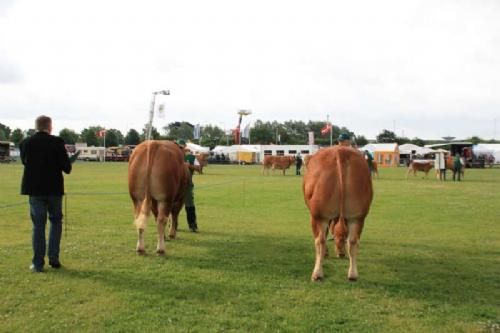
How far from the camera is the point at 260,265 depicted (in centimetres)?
796

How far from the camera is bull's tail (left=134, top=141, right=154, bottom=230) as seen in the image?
8445 mm

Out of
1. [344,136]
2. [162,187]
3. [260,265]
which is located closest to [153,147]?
[162,187]

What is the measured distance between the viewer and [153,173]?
28.5ft

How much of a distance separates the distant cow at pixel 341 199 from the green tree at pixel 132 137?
12999cm

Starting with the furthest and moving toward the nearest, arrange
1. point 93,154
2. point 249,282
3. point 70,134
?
point 70,134
point 93,154
point 249,282

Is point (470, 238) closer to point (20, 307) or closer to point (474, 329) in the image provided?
point (474, 329)

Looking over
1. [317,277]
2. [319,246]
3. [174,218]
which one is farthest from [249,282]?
[174,218]

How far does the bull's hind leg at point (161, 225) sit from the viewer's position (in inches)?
342

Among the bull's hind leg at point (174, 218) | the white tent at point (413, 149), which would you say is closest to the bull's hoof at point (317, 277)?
the bull's hind leg at point (174, 218)

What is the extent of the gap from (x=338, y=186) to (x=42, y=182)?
4.36 metres

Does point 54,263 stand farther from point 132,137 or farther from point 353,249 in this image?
point 132,137

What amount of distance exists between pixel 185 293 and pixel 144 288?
61cm

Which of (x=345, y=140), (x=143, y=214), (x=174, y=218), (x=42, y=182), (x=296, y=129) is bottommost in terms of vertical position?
(x=174, y=218)

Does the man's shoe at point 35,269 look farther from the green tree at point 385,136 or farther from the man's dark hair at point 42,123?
the green tree at point 385,136
